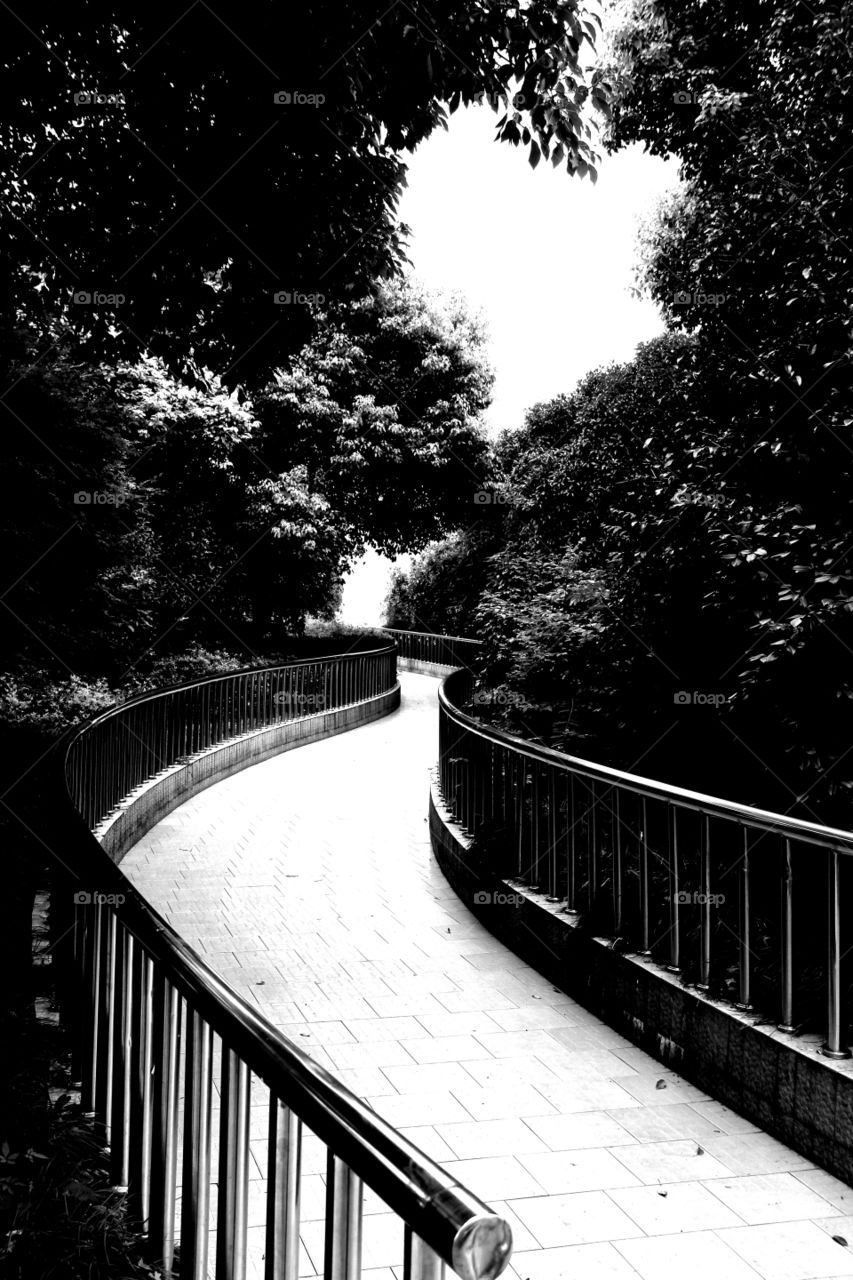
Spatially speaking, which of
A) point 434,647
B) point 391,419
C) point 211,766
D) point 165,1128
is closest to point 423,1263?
point 165,1128

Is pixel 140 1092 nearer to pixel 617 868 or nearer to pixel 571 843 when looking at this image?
pixel 617 868

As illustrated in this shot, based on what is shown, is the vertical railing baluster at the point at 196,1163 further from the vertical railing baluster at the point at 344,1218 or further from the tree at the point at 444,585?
the tree at the point at 444,585

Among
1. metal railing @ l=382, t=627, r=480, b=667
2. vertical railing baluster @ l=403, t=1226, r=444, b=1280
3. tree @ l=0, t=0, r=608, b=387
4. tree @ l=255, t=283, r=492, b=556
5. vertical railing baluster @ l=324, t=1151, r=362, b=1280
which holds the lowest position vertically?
vertical railing baluster @ l=324, t=1151, r=362, b=1280

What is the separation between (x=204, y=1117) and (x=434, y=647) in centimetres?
3041

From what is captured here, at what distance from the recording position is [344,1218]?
5.43 feet

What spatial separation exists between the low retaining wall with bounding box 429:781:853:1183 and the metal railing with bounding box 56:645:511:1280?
1591 millimetres

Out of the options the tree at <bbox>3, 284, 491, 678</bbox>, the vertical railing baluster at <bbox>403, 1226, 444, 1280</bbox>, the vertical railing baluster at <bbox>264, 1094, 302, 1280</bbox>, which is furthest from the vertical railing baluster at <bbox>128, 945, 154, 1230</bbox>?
the tree at <bbox>3, 284, 491, 678</bbox>

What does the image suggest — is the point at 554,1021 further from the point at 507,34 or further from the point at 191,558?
the point at 191,558

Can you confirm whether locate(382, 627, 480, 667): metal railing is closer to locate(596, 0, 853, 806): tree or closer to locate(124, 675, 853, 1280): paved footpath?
locate(596, 0, 853, 806): tree

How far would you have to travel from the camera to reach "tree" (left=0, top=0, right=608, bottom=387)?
21.7 ft

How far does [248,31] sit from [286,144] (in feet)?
3.08

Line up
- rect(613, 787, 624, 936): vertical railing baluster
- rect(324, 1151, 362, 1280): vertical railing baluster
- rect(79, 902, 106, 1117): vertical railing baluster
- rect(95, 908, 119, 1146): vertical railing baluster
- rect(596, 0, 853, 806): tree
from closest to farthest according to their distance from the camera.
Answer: rect(324, 1151, 362, 1280): vertical railing baluster
rect(95, 908, 119, 1146): vertical railing baluster
rect(79, 902, 106, 1117): vertical railing baluster
rect(613, 787, 624, 936): vertical railing baluster
rect(596, 0, 853, 806): tree

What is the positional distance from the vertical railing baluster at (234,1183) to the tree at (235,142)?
6130mm

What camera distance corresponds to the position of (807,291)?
7.47 metres
